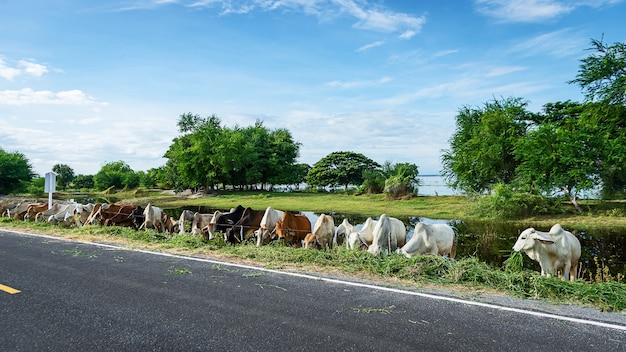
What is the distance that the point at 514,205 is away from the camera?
25.3 metres

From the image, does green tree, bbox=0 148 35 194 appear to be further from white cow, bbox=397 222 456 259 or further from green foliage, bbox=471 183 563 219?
white cow, bbox=397 222 456 259

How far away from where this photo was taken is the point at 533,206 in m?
26.0

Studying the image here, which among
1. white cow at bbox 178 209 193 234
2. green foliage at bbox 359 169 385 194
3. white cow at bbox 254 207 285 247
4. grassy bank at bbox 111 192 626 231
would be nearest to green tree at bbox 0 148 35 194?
grassy bank at bbox 111 192 626 231

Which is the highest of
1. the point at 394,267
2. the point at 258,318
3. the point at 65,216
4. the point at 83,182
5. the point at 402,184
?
the point at 83,182

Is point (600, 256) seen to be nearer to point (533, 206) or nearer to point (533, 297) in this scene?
point (533, 297)

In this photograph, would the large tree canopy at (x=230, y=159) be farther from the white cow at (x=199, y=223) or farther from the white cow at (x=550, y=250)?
the white cow at (x=550, y=250)

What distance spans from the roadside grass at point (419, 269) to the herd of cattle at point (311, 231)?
0.68 meters

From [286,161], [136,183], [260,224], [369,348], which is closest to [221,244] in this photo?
[260,224]

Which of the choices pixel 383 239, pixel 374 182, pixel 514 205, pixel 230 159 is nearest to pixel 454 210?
pixel 514 205

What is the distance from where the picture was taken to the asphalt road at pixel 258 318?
4523mm

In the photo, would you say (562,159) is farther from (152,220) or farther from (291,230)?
(152,220)

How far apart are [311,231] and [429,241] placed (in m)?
4.16

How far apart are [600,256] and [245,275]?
11.8 meters

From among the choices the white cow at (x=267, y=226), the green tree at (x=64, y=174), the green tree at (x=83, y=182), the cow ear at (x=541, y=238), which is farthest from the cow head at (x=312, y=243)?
the green tree at (x=64, y=174)
